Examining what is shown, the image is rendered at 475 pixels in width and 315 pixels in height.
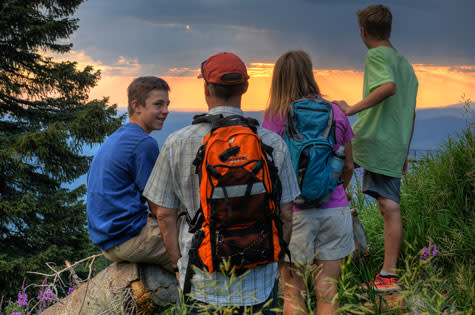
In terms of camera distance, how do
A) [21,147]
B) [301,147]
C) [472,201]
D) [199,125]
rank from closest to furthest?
[199,125] → [301,147] → [472,201] → [21,147]

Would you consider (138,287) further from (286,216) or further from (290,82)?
(290,82)

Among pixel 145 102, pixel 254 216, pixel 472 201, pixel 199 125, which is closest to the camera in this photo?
pixel 254 216

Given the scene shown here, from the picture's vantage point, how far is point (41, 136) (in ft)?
44.8

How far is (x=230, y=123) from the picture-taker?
2373mm

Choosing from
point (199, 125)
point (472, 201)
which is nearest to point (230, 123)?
point (199, 125)

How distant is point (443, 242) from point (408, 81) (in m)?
2.29

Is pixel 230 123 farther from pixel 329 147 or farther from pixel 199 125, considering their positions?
pixel 329 147

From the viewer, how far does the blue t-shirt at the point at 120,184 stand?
3.39m

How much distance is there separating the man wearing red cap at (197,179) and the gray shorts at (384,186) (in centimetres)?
219

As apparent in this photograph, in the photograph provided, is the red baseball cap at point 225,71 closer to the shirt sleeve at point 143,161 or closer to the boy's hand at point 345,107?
the shirt sleeve at point 143,161

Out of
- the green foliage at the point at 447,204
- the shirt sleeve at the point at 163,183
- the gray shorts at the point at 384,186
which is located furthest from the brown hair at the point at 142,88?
the green foliage at the point at 447,204

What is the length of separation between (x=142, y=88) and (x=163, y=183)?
1.53 metres

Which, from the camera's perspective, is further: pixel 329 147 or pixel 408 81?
pixel 408 81

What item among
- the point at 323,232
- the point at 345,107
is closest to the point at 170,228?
the point at 323,232
